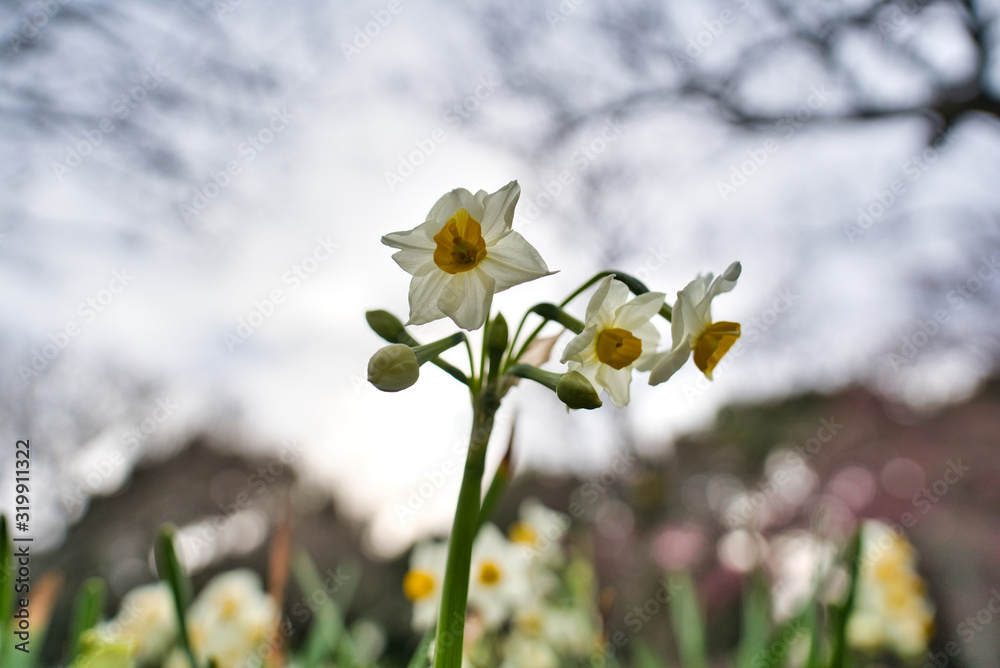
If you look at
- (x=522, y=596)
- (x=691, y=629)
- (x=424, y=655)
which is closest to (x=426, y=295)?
(x=424, y=655)

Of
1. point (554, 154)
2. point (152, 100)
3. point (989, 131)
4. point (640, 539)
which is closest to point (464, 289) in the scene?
point (152, 100)

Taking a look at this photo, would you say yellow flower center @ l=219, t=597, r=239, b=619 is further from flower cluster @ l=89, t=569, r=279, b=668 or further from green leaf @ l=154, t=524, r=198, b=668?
green leaf @ l=154, t=524, r=198, b=668

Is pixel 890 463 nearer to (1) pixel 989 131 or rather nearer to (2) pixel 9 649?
(1) pixel 989 131

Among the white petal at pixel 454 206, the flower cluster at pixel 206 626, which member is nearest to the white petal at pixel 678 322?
the white petal at pixel 454 206

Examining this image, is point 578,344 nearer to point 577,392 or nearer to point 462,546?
point 577,392

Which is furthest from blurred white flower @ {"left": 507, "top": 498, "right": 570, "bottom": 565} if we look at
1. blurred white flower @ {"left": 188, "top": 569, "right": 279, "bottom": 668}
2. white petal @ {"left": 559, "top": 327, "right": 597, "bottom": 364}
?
white petal @ {"left": 559, "top": 327, "right": 597, "bottom": 364}
